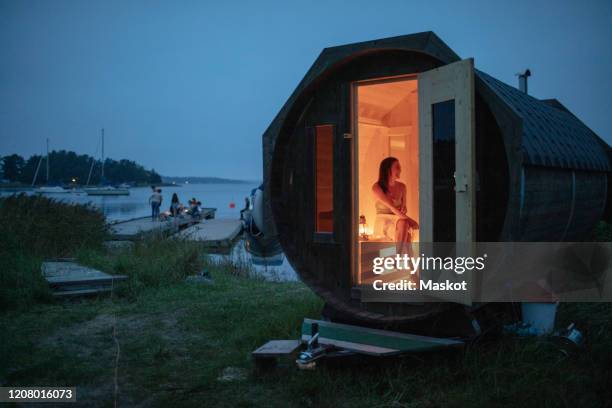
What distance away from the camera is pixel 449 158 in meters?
4.39

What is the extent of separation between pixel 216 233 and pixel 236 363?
14916 mm

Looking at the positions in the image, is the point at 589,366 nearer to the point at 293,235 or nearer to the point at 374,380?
the point at 374,380

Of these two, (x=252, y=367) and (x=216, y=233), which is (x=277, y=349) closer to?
(x=252, y=367)

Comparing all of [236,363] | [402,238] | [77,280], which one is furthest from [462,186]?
[77,280]

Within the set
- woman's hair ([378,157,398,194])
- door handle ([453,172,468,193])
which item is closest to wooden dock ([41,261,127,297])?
woman's hair ([378,157,398,194])

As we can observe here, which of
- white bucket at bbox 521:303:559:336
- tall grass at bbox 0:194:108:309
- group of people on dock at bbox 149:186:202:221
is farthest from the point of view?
group of people on dock at bbox 149:186:202:221

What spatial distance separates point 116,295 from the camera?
320 inches

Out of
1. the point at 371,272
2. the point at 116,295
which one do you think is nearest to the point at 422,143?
the point at 371,272

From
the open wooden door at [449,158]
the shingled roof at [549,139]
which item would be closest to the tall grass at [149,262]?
the open wooden door at [449,158]

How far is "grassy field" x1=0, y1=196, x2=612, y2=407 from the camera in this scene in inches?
163

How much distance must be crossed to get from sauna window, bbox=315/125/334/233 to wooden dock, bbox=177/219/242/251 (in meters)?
7.91

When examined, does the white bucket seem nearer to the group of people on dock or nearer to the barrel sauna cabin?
the barrel sauna cabin

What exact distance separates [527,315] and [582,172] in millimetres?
2349

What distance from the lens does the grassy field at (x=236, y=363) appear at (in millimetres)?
4129
